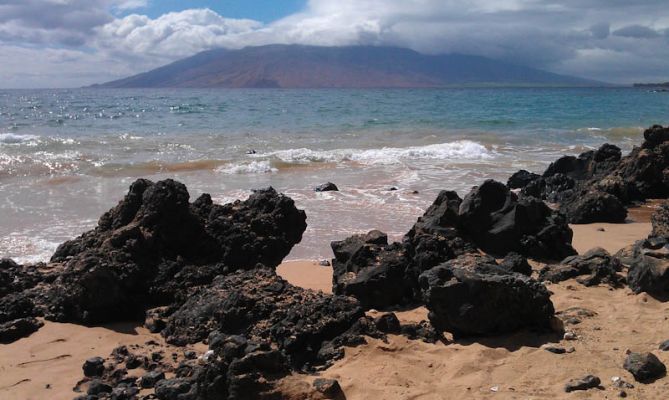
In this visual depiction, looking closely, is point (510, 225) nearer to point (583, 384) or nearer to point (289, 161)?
point (583, 384)

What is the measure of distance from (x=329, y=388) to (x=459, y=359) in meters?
1.14

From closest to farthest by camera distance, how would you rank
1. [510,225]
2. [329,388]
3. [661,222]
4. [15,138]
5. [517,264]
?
[329,388]
[517,264]
[510,225]
[661,222]
[15,138]

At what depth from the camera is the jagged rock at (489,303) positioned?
5082mm

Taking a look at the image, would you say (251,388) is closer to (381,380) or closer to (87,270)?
(381,380)

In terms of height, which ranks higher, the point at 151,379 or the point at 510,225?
the point at 510,225

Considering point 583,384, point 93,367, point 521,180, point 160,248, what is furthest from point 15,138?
point 583,384

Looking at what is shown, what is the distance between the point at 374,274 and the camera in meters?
6.34

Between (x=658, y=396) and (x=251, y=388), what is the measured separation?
2597mm

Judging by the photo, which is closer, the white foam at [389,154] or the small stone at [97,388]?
the small stone at [97,388]

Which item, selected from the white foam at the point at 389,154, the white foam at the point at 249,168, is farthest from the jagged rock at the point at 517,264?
the white foam at the point at 389,154

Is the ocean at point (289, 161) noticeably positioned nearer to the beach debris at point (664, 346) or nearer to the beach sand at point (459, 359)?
the beach sand at point (459, 359)

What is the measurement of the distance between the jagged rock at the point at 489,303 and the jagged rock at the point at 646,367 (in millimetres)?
951

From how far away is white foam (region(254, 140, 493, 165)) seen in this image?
71.5 ft

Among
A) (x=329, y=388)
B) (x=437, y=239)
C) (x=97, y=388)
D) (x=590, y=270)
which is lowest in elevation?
(x=97, y=388)
